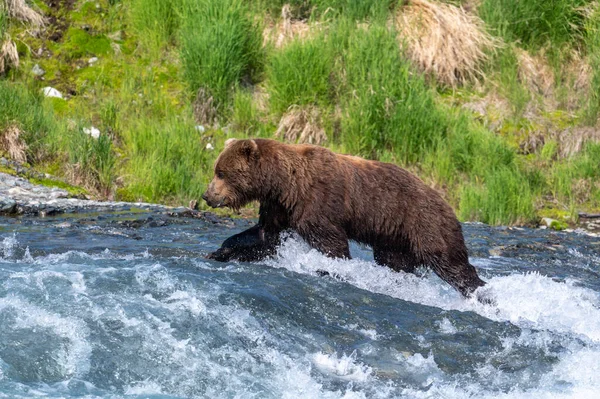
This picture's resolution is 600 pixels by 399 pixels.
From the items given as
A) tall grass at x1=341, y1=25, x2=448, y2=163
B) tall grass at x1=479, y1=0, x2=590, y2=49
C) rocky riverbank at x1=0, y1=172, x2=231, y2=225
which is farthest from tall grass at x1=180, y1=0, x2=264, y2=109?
tall grass at x1=479, y1=0, x2=590, y2=49

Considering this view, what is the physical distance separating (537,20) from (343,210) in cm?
726

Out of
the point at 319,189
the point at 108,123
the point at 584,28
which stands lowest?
the point at 108,123

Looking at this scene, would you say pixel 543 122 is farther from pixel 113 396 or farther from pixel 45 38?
pixel 113 396

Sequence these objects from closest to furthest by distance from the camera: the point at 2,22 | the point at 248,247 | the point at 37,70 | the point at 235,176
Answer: the point at 248,247 → the point at 235,176 → the point at 2,22 → the point at 37,70

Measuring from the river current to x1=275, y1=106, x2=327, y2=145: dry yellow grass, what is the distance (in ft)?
14.0

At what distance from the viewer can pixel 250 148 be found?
660 centimetres

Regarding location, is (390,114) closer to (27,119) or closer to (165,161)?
(165,161)

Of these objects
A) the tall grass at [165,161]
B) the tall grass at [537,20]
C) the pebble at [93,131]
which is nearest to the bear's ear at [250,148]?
the tall grass at [165,161]

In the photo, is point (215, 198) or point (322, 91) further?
point (322, 91)

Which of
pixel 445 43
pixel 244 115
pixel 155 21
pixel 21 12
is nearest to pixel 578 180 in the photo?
pixel 445 43

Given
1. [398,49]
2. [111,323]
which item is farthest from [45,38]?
[111,323]

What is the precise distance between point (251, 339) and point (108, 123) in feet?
20.2

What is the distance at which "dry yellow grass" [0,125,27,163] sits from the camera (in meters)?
9.76

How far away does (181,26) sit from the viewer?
1179cm
